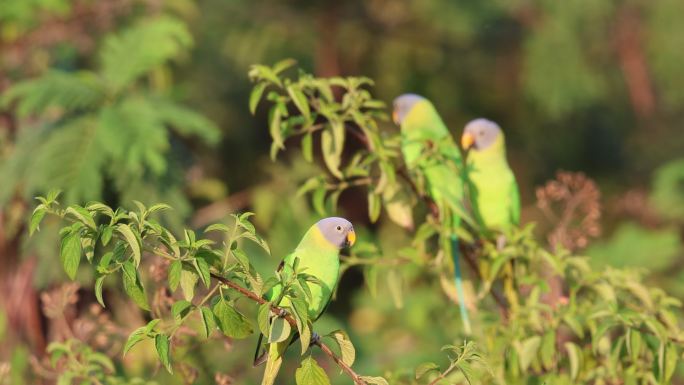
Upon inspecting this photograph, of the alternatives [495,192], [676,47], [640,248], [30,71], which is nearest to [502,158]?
[495,192]

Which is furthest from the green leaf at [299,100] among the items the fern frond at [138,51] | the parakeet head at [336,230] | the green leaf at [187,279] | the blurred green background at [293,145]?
the fern frond at [138,51]

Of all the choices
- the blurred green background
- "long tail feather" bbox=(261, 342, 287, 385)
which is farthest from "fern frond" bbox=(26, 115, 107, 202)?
"long tail feather" bbox=(261, 342, 287, 385)

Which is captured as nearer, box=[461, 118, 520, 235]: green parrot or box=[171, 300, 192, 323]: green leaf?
box=[171, 300, 192, 323]: green leaf

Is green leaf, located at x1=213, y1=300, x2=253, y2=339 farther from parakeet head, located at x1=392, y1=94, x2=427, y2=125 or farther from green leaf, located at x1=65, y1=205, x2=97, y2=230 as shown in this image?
parakeet head, located at x1=392, y1=94, x2=427, y2=125

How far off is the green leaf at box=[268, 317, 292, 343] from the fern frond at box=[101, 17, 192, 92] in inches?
84.8

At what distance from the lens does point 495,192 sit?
273cm

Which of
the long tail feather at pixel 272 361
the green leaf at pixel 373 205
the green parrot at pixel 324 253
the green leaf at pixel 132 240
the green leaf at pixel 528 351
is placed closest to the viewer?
the green leaf at pixel 132 240

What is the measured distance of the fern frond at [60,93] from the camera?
3377 mm

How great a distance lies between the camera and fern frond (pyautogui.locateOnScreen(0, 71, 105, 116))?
3377 mm

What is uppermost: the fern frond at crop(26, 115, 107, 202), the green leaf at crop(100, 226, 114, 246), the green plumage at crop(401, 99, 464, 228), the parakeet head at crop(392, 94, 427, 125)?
the parakeet head at crop(392, 94, 427, 125)

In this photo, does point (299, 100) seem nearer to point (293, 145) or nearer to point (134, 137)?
point (134, 137)

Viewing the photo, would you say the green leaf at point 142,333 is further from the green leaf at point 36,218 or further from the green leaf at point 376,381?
the green leaf at point 376,381

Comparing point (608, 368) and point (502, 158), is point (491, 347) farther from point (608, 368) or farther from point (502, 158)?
point (502, 158)

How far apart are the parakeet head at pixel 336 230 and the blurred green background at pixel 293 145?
77cm
